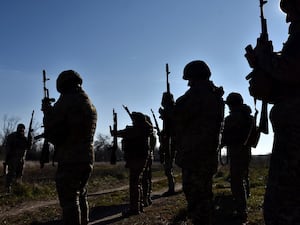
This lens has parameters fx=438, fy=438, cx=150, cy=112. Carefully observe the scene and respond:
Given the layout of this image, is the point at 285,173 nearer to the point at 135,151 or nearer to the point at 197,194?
the point at 197,194

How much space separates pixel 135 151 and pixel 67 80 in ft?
14.7

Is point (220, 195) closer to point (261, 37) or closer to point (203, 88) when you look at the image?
point (203, 88)

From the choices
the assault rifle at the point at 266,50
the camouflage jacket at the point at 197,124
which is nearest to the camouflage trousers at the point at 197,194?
the camouflage jacket at the point at 197,124

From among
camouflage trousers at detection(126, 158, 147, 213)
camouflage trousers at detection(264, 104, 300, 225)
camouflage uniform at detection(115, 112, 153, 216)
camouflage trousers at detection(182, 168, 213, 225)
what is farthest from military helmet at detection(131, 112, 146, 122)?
camouflage trousers at detection(264, 104, 300, 225)

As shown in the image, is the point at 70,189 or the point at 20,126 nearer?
the point at 70,189

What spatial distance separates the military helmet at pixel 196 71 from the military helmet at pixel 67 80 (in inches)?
69.4

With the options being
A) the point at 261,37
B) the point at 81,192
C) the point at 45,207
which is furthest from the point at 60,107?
the point at 45,207

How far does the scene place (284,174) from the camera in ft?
10.6

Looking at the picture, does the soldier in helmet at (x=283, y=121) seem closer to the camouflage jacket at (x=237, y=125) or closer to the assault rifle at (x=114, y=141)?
the camouflage jacket at (x=237, y=125)

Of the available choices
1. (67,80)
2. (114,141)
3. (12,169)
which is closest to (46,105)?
(67,80)

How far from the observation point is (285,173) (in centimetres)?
322

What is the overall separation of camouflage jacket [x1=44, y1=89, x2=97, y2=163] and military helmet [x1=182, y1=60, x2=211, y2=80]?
1672 millimetres

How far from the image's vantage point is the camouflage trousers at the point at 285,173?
3.17 m

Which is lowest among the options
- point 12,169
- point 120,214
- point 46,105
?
point 120,214
